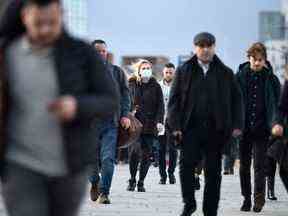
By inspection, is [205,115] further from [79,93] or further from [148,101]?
[148,101]

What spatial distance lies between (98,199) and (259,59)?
2.37m

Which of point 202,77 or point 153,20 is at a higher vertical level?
point 153,20

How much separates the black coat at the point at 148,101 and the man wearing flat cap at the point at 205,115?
219 inches

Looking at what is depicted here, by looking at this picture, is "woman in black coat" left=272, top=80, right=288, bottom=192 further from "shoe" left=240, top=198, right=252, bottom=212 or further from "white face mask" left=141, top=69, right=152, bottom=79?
"white face mask" left=141, top=69, right=152, bottom=79

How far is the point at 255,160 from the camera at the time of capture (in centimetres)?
1173

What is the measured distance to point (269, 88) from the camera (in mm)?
11594

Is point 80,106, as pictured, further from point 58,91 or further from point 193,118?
point 193,118

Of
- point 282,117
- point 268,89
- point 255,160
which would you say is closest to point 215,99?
point 282,117

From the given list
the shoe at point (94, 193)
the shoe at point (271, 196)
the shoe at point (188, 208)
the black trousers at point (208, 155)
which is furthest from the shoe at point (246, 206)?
the black trousers at point (208, 155)

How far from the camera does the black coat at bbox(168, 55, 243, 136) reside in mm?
9617

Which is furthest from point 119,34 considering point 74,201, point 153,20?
point 74,201

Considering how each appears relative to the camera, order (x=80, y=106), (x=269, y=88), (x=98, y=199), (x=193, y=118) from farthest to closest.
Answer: (x=98, y=199) → (x=269, y=88) → (x=193, y=118) → (x=80, y=106)

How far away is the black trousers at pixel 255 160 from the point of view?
1168 cm

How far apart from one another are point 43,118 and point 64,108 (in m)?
0.25
